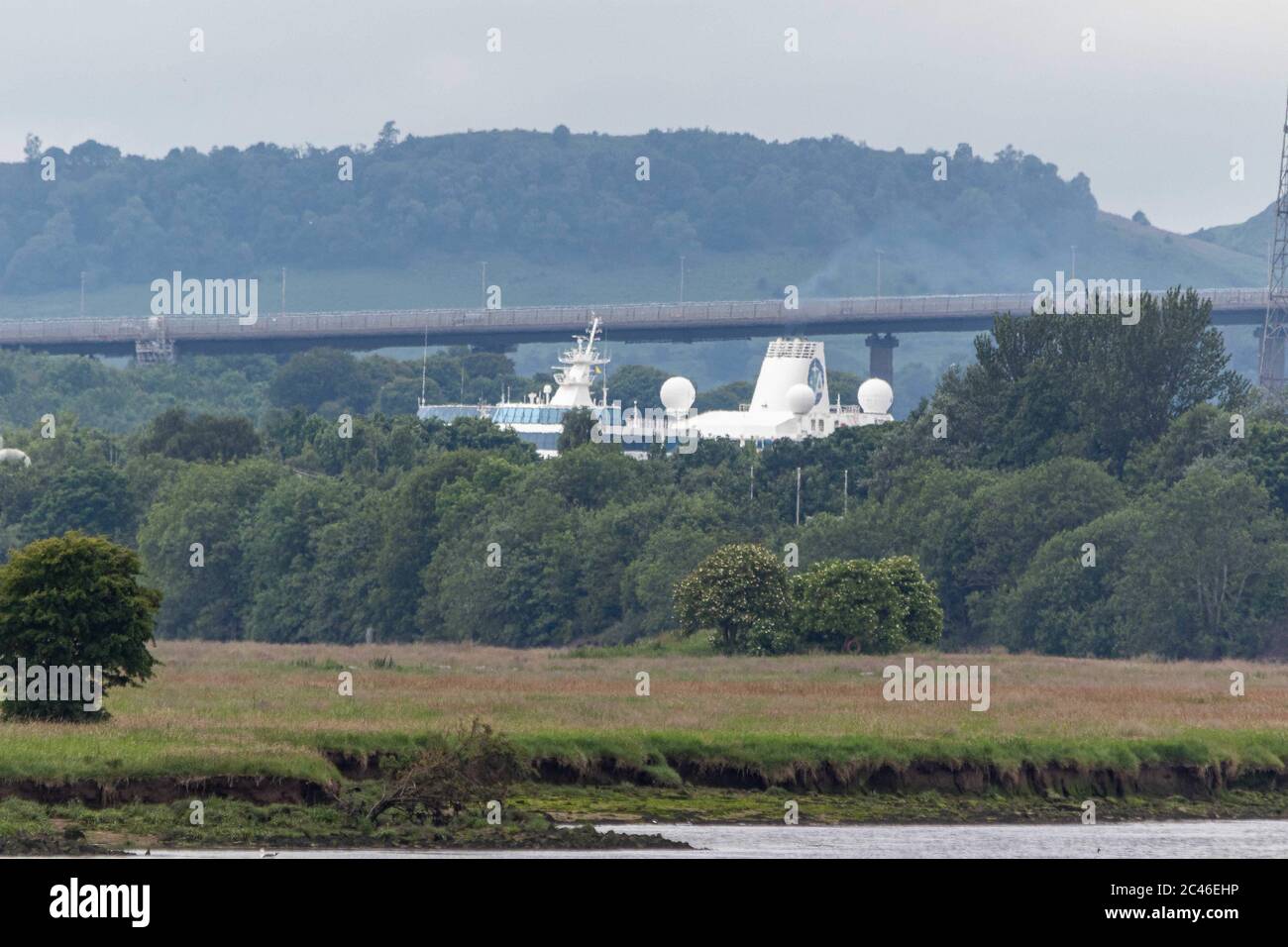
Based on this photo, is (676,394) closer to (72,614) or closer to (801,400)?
(801,400)

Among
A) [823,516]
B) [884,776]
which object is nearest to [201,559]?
[823,516]

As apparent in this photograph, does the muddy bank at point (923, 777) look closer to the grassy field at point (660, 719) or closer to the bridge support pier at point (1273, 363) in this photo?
the grassy field at point (660, 719)

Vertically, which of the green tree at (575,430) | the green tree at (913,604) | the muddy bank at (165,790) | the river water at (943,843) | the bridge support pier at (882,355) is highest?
the bridge support pier at (882,355)

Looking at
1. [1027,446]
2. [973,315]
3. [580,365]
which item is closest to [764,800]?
[1027,446]

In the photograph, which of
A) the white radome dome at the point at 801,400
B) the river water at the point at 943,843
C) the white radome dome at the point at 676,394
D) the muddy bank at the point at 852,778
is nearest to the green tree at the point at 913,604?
the muddy bank at the point at 852,778

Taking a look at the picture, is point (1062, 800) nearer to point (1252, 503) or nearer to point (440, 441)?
point (1252, 503)
